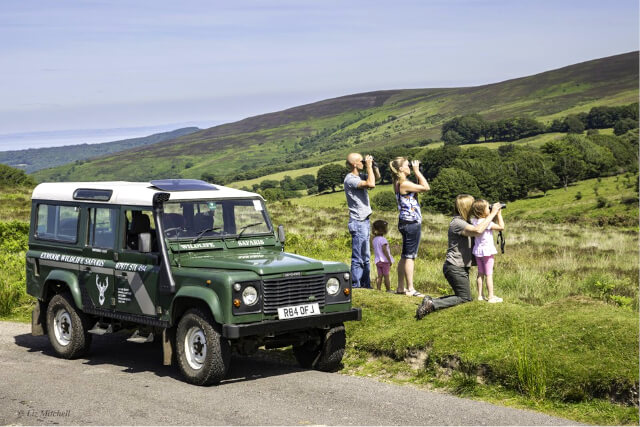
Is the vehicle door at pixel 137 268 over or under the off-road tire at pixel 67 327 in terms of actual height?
over

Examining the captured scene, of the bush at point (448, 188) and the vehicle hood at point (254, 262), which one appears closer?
the vehicle hood at point (254, 262)

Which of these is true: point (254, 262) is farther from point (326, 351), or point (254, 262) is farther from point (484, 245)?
point (484, 245)

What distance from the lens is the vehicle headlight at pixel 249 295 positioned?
332 inches

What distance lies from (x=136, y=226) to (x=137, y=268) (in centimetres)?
61

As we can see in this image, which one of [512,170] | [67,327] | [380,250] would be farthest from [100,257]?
[512,170]

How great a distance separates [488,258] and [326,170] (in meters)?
107

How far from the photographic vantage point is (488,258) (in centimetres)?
1060

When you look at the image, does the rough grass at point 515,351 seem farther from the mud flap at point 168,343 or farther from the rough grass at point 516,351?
the mud flap at point 168,343

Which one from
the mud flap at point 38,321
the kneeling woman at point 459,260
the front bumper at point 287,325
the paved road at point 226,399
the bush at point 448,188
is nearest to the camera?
the paved road at point 226,399

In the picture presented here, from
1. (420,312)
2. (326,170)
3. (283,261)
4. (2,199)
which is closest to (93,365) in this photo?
(283,261)

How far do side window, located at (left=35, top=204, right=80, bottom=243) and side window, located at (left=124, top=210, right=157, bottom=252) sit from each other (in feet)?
4.03

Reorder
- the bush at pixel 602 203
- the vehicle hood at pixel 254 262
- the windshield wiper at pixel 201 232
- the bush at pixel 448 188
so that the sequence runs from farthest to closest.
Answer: the bush at pixel 448 188, the bush at pixel 602 203, the windshield wiper at pixel 201 232, the vehicle hood at pixel 254 262

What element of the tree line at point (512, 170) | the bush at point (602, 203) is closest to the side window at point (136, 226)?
the bush at point (602, 203)

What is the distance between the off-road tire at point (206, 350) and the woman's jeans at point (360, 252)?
3922 mm
